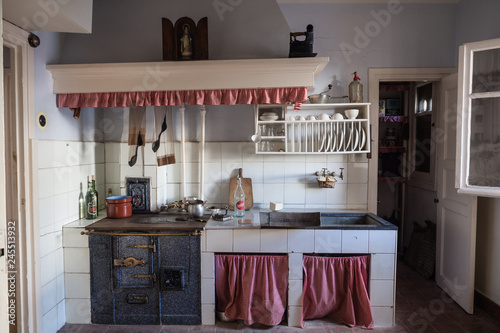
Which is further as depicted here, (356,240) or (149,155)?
(149,155)

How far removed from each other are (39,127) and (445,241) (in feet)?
11.9

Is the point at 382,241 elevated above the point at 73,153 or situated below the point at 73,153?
below

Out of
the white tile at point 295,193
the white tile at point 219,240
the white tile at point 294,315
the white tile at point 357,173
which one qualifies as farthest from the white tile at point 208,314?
the white tile at point 357,173

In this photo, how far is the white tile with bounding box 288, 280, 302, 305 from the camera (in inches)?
90.2

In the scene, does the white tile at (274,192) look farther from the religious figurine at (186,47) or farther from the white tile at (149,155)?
the religious figurine at (186,47)

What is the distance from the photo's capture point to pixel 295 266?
2299mm

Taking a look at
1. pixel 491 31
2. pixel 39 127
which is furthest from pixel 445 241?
pixel 39 127

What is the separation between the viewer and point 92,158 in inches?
109

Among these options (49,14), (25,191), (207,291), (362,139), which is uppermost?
(49,14)

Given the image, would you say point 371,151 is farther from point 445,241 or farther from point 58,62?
point 58,62

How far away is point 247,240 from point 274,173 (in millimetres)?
837

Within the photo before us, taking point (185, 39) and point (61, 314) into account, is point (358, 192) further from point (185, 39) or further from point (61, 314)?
point (61, 314)

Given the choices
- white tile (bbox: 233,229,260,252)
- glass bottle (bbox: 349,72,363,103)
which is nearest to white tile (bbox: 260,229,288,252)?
white tile (bbox: 233,229,260,252)

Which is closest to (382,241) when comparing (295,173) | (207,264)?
(295,173)
